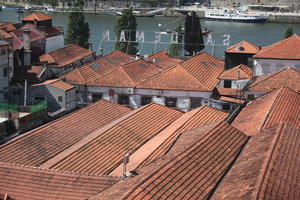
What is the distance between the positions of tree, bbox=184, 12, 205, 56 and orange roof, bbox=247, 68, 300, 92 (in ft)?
29.2

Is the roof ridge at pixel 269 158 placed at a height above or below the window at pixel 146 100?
above

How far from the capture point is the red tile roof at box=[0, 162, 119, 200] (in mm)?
10039

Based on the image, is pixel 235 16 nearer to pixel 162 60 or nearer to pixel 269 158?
pixel 162 60

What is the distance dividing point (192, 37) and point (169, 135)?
1455 centimetres

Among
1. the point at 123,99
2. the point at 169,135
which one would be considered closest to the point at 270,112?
the point at 169,135

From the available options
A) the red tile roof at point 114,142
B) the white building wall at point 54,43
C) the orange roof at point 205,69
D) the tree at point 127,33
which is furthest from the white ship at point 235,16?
the red tile roof at point 114,142

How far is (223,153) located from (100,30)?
37077mm

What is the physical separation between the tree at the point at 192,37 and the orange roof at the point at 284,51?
6463 mm

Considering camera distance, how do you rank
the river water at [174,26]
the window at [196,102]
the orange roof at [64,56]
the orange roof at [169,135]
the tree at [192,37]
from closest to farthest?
1. the orange roof at [169,135]
2. the window at [196,102]
3. the orange roof at [64,56]
4. the tree at [192,37]
5. the river water at [174,26]

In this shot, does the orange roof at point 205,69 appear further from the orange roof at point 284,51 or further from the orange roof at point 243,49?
the orange roof at point 284,51

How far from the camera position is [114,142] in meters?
13.3

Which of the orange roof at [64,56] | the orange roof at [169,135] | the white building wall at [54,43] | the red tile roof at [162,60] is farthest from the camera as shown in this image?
the white building wall at [54,43]

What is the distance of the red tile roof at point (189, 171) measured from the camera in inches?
342

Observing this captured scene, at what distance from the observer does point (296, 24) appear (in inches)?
2367
